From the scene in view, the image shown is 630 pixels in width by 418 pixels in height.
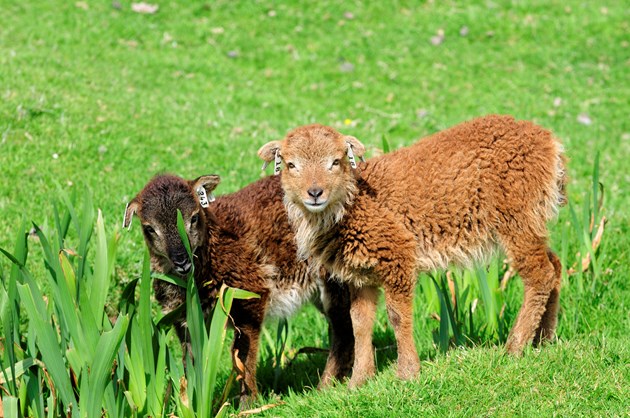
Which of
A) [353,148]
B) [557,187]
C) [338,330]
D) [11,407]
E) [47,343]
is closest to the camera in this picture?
[47,343]

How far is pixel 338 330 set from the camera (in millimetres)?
6844

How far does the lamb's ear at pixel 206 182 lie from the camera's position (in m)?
6.32

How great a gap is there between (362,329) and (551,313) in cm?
154

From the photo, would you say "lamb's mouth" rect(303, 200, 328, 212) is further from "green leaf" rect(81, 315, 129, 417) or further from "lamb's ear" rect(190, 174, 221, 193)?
"green leaf" rect(81, 315, 129, 417)

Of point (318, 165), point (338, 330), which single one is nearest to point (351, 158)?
point (318, 165)

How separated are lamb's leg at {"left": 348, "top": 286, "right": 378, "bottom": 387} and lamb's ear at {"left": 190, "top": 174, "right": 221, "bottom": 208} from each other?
1280mm

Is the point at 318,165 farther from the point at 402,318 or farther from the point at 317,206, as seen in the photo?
the point at 402,318

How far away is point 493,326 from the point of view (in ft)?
21.3

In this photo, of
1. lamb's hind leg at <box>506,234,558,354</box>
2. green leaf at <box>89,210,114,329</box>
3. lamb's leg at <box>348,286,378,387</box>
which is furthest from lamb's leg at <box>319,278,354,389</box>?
green leaf at <box>89,210,114,329</box>

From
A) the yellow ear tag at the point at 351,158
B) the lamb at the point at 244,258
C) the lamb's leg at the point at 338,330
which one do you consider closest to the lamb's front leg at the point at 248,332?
the lamb at the point at 244,258

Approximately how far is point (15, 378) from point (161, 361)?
0.88m

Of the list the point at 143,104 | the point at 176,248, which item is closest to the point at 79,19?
the point at 143,104

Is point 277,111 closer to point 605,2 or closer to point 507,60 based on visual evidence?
point 507,60

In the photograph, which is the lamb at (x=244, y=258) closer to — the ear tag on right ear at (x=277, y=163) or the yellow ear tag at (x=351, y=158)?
the ear tag on right ear at (x=277, y=163)
